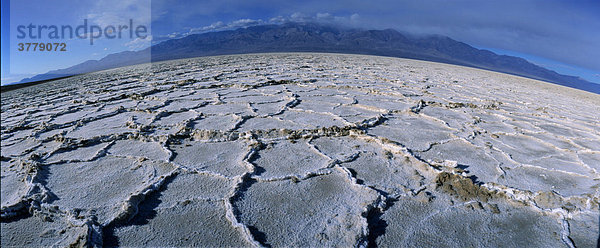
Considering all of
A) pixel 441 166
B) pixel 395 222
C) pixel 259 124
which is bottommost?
pixel 395 222

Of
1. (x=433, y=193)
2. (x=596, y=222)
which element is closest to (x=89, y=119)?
(x=433, y=193)

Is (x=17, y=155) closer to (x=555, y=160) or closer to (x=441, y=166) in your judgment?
(x=441, y=166)

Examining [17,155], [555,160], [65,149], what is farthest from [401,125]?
[17,155]

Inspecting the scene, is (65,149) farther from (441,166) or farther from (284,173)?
(441,166)

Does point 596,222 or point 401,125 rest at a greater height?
point 401,125

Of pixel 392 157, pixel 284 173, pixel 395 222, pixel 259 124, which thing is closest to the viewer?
pixel 395 222

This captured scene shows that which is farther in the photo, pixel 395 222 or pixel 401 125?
pixel 401 125

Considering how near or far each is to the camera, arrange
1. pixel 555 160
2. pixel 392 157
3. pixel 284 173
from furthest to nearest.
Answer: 1. pixel 555 160
2. pixel 392 157
3. pixel 284 173
